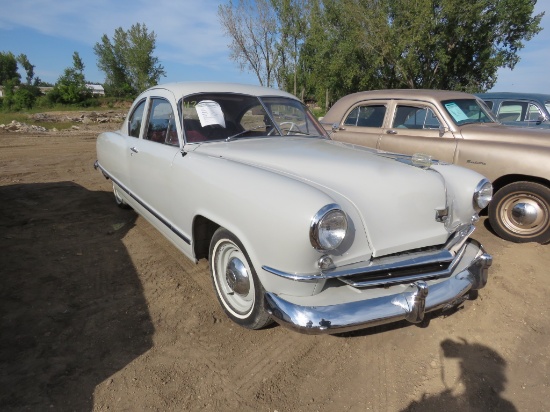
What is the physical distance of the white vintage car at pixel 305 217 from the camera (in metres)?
1.82

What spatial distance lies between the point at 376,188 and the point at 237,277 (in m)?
1.06

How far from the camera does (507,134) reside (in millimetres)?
4273

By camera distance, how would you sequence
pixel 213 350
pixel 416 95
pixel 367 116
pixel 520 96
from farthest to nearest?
pixel 520 96 < pixel 367 116 < pixel 416 95 < pixel 213 350

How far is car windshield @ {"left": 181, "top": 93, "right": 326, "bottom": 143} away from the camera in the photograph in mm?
2961

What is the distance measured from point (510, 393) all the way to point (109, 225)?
4282mm

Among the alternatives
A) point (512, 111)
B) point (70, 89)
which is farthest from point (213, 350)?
point (70, 89)

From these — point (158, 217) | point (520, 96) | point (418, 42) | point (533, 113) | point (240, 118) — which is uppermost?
point (418, 42)

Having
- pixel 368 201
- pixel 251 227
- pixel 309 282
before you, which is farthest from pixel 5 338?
pixel 368 201

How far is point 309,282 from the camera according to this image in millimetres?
1853

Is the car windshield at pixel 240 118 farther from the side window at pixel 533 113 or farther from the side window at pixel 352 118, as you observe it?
the side window at pixel 533 113

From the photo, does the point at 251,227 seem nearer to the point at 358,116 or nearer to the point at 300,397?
the point at 300,397

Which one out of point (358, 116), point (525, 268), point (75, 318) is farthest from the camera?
point (358, 116)

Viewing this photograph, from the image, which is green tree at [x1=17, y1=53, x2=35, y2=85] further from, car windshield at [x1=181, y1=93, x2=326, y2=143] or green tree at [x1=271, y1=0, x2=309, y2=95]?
car windshield at [x1=181, y1=93, x2=326, y2=143]

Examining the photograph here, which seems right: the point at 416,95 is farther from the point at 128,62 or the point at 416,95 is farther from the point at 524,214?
the point at 128,62
